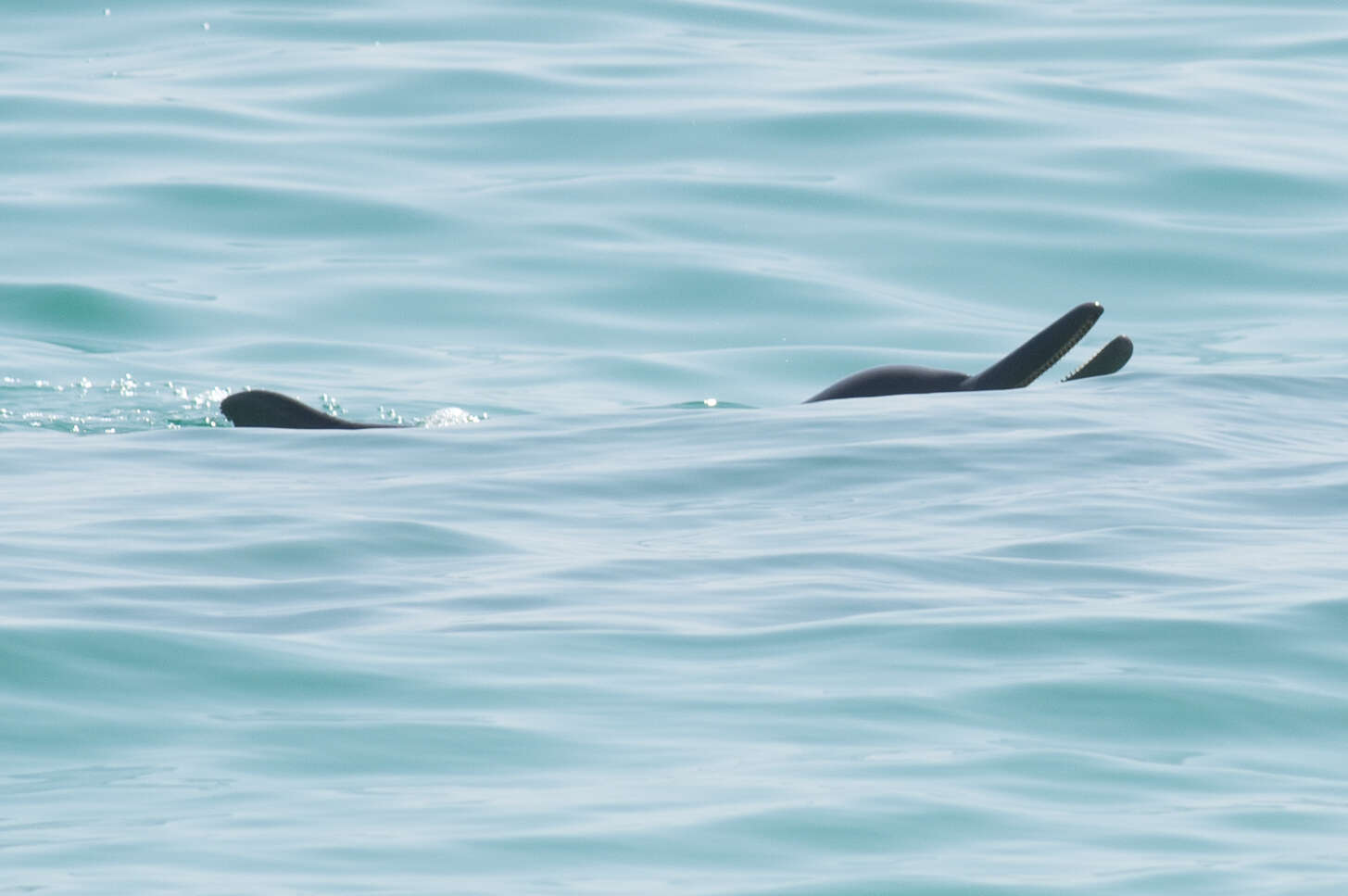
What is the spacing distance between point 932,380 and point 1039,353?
417 mm

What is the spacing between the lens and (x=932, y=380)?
7656 millimetres

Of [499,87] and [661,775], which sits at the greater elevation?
[499,87]

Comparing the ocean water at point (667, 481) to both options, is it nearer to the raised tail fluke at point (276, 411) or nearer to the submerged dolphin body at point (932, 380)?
the submerged dolphin body at point (932, 380)

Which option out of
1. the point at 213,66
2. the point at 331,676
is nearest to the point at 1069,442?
the point at 331,676

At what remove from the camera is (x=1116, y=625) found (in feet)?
15.4

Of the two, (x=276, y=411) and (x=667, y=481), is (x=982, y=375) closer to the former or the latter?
(x=667, y=481)

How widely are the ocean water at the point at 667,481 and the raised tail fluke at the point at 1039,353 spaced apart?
0.12 meters

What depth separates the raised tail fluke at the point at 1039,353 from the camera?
23.2ft

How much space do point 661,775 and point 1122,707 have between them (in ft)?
2.93

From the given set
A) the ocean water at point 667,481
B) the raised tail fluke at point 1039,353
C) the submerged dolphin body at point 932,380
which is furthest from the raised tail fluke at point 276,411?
the raised tail fluke at point 1039,353

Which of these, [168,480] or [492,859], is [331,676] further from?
[168,480]

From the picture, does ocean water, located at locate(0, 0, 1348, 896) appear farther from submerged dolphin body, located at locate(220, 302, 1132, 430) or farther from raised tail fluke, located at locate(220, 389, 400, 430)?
raised tail fluke, located at locate(220, 389, 400, 430)

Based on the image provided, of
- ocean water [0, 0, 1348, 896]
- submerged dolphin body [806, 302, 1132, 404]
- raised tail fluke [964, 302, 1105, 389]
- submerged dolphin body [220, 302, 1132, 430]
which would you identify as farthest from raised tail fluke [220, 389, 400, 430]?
raised tail fluke [964, 302, 1105, 389]

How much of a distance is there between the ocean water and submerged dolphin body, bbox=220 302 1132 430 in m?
0.14
